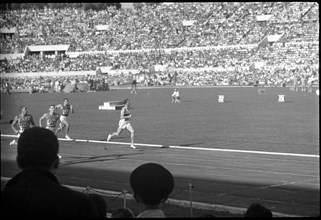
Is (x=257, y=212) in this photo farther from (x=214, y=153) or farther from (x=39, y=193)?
(x=214, y=153)

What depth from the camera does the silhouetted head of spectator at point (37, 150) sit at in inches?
124

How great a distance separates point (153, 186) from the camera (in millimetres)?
3381

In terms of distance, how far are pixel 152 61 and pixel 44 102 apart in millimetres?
27291

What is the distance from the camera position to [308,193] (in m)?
12.9

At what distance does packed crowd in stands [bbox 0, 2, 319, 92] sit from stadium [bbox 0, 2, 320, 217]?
0.42 feet

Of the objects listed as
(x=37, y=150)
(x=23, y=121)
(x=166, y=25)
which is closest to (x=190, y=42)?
(x=166, y=25)

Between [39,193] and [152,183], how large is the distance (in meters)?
0.65

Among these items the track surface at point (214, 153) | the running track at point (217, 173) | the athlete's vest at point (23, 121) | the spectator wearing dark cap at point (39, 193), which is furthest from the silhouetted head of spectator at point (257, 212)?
the athlete's vest at point (23, 121)

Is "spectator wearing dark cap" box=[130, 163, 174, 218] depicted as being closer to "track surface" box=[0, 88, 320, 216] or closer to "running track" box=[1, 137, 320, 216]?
"track surface" box=[0, 88, 320, 216]

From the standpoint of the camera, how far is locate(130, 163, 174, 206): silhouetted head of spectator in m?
3.38

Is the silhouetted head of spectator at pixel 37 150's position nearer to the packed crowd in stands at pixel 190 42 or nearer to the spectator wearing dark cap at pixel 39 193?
the spectator wearing dark cap at pixel 39 193

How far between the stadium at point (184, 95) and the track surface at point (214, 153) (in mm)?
46

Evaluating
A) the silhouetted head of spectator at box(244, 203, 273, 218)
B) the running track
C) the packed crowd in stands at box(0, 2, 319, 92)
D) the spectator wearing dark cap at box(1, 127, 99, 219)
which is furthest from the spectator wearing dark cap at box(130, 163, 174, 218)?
the packed crowd in stands at box(0, 2, 319, 92)

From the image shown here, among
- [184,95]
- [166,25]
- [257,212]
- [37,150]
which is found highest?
[166,25]
